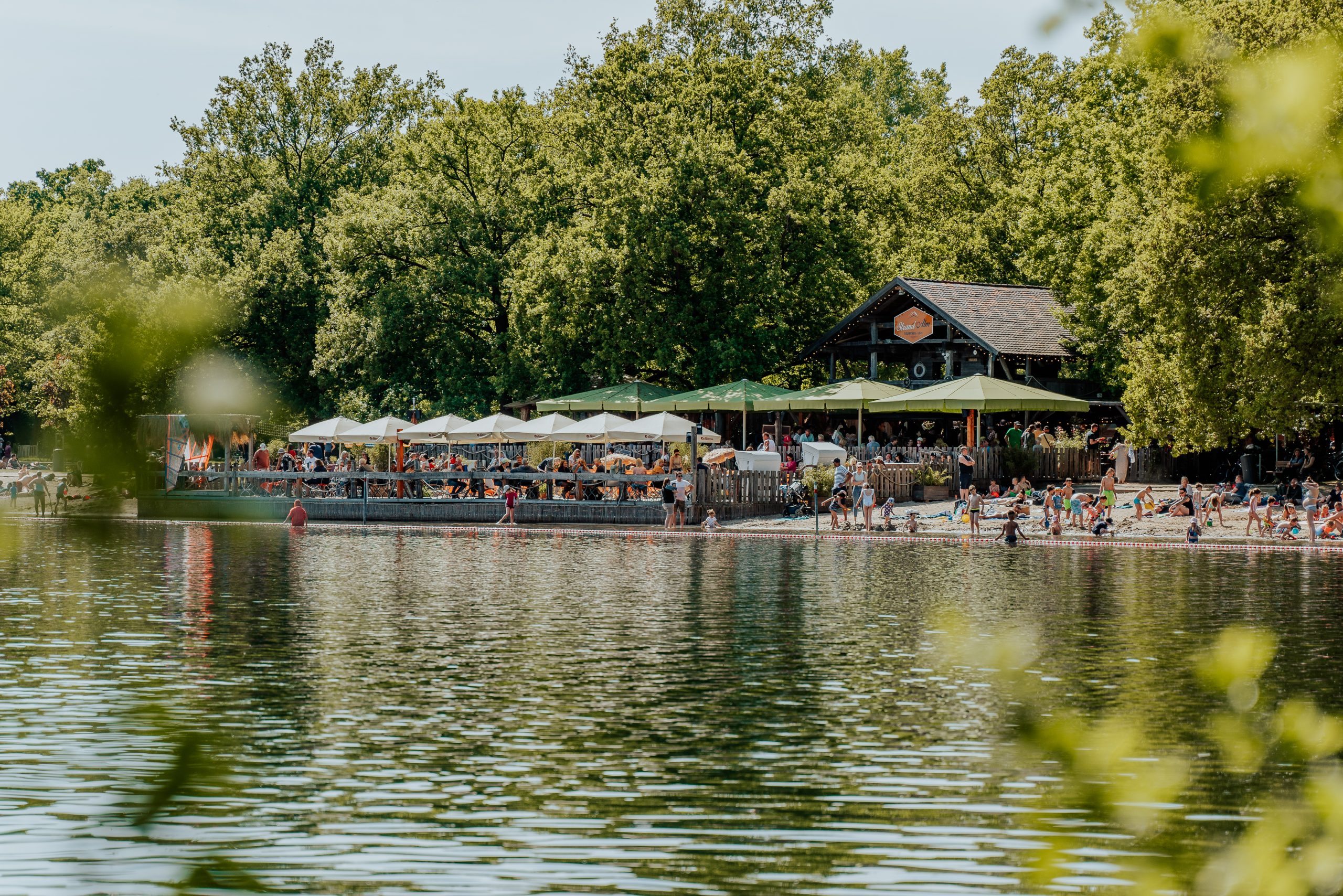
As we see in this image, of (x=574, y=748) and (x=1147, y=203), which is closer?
(x=574, y=748)

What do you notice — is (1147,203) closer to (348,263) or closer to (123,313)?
(348,263)

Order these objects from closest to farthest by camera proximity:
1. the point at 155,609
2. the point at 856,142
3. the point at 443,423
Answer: the point at 155,609, the point at 443,423, the point at 856,142

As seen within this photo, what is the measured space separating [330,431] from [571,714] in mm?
39945

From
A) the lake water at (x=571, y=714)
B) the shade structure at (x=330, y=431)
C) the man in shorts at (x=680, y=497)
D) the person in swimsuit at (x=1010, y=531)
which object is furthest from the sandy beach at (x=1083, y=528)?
the shade structure at (x=330, y=431)

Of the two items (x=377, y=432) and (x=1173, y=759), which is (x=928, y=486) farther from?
(x=1173, y=759)

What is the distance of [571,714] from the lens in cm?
1459

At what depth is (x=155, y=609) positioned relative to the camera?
24000 mm

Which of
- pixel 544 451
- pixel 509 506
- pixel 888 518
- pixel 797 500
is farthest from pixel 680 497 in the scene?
pixel 544 451

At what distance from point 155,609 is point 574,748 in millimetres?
13119

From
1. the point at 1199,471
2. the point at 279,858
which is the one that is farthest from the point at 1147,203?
the point at 279,858

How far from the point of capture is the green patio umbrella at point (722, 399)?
51.8m

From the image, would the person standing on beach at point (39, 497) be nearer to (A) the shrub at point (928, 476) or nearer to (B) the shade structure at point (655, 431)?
(B) the shade structure at point (655, 431)

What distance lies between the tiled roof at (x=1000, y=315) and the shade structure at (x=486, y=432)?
15.5m

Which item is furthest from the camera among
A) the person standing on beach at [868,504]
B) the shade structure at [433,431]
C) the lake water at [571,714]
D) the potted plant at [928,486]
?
the shade structure at [433,431]
